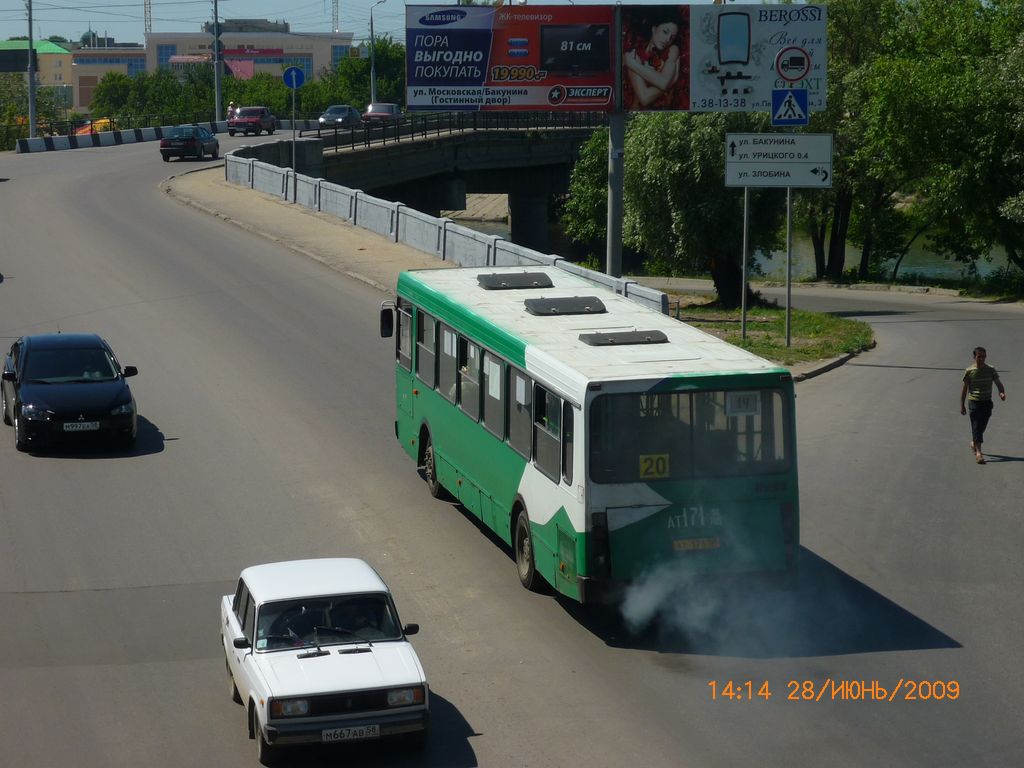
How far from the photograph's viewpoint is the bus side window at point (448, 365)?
15.4 m

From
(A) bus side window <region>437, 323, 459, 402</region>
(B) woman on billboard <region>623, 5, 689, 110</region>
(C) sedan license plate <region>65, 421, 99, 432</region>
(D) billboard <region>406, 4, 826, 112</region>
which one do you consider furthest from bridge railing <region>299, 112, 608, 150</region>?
(A) bus side window <region>437, 323, 459, 402</region>

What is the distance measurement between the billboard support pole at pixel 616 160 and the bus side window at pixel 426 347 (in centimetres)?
1530

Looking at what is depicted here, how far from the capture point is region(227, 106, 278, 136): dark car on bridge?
79.8 m

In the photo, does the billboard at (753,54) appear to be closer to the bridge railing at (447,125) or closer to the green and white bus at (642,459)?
the green and white bus at (642,459)

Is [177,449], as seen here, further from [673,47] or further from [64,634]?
[673,47]

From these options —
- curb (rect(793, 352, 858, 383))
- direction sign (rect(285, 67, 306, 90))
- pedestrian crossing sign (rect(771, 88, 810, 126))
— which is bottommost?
curb (rect(793, 352, 858, 383))

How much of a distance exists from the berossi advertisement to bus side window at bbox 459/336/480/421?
61.0ft

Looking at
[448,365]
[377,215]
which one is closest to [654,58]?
[377,215]

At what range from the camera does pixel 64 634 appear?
484 inches

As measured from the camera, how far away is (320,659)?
31.8ft

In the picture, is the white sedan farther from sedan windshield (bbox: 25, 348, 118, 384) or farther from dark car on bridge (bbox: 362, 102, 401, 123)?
dark car on bridge (bbox: 362, 102, 401, 123)

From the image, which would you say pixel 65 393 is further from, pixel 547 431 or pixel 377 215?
pixel 377 215

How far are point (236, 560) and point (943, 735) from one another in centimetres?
758

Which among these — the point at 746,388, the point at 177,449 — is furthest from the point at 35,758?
the point at 177,449
